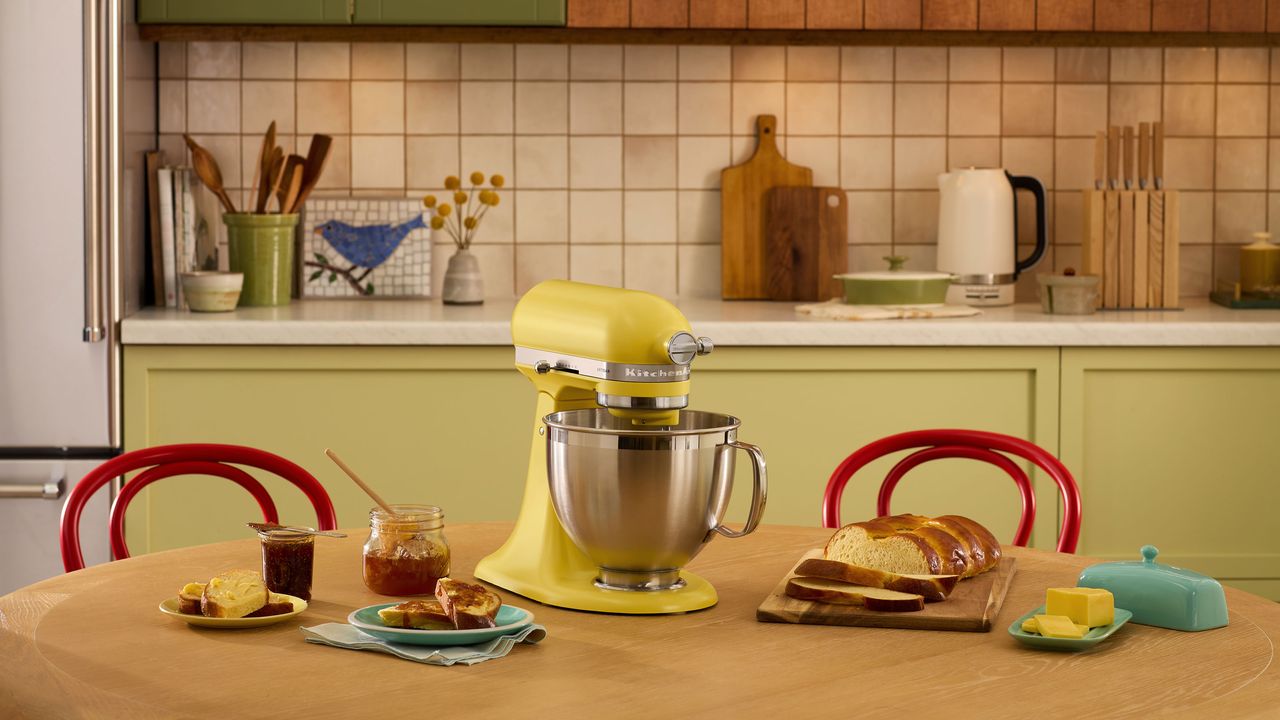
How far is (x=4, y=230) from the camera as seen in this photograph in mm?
2904

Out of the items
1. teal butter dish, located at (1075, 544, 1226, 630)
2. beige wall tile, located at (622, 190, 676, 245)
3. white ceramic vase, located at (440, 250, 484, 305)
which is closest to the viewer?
teal butter dish, located at (1075, 544, 1226, 630)

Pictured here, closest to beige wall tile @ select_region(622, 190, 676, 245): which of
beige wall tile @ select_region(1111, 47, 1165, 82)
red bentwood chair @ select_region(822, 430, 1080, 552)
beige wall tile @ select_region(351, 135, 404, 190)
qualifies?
beige wall tile @ select_region(351, 135, 404, 190)

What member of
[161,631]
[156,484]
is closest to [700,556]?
Answer: [161,631]

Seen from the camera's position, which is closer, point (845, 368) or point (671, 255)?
point (845, 368)

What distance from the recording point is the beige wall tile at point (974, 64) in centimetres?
365

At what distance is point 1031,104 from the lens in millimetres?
3664

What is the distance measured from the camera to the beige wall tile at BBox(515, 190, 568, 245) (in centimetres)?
365

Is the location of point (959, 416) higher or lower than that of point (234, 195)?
lower

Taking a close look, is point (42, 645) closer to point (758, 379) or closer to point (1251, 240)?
point (758, 379)

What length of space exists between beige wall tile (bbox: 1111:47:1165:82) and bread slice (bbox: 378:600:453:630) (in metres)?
2.94

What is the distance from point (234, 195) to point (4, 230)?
766 mm

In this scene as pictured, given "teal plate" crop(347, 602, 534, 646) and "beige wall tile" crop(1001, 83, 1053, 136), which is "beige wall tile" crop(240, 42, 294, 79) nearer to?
"beige wall tile" crop(1001, 83, 1053, 136)

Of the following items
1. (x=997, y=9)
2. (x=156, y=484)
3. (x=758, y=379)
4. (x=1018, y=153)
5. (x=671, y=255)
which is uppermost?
(x=997, y=9)

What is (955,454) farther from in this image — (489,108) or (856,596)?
(489,108)
